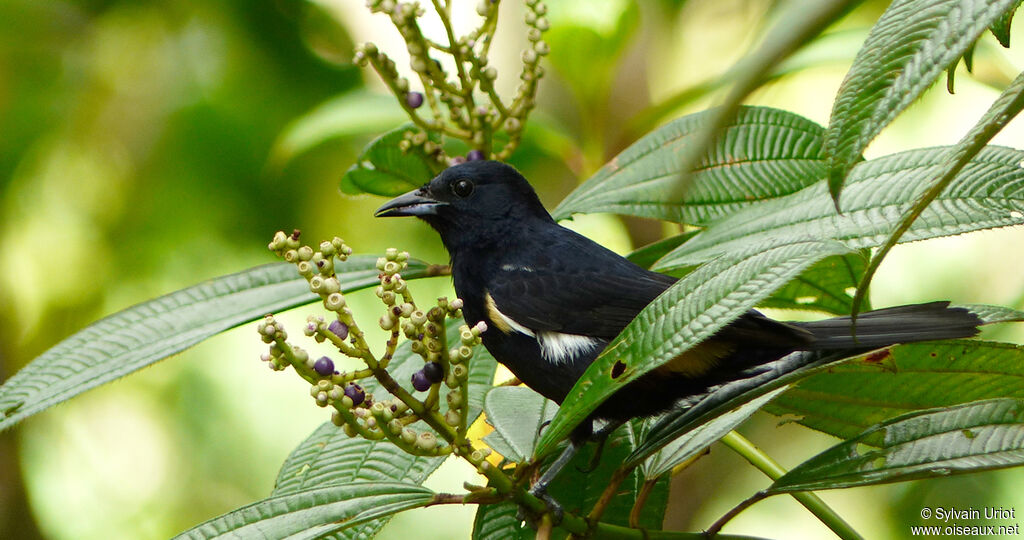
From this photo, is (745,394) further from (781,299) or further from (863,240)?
(781,299)

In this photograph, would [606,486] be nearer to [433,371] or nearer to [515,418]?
[515,418]

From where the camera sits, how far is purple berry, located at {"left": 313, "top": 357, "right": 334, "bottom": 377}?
1.07m

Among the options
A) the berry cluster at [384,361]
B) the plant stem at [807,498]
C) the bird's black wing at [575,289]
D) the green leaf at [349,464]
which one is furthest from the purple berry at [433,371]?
the bird's black wing at [575,289]

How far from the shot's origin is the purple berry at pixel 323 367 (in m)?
1.07

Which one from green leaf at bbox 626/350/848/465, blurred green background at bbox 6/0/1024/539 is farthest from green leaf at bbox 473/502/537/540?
blurred green background at bbox 6/0/1024/539

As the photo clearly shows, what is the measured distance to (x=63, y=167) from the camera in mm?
3977

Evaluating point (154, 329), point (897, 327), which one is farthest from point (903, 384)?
point (154, 329)

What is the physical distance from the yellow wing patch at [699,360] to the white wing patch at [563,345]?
154 mm

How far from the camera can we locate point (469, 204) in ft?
6.82

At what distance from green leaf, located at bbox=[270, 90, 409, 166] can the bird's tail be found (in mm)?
1347

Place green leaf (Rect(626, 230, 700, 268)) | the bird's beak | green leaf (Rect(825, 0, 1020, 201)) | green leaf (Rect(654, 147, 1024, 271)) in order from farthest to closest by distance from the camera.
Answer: the bird's beak → green leaf (Rect(626, 230, 700, 268)) → green leaf (Rect(654, 147, 1024, 271)) → green leaf (Rect(825, 0, 1020, 201))

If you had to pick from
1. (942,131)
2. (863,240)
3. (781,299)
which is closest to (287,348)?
(863,240)

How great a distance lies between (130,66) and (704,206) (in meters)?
3.14

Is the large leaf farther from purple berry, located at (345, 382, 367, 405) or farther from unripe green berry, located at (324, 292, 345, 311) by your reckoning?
→ unripe green berry, located at (324, 292, 345, 311)
